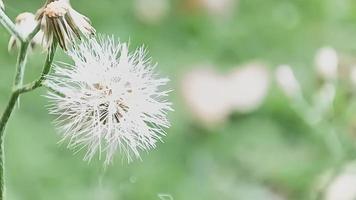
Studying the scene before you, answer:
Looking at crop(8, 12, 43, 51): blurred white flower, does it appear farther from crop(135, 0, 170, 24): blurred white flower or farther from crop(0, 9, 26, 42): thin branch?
crop(135, 0, 170, 24): blurred white flower

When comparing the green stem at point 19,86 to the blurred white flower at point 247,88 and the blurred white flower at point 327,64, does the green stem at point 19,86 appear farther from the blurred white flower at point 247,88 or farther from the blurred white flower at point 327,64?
the blurred white flower at point 247,88

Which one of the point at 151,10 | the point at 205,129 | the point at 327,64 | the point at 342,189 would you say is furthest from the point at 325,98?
the point at 151,10

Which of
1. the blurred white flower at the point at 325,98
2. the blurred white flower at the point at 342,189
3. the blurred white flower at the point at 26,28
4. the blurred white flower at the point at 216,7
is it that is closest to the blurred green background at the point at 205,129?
the blurred white flower at the point at 216,7

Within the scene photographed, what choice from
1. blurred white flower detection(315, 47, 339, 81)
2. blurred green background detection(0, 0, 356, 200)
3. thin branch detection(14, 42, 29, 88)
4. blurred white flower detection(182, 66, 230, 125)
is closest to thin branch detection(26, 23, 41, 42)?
thin branch detection(14, 42, 29, 88)

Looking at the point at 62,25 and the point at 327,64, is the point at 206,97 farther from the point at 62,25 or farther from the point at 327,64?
the point at 62,25

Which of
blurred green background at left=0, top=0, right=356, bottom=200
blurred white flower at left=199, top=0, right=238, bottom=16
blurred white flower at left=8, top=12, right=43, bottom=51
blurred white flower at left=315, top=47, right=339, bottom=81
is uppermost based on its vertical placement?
blurred white flower at left=199, top=0, right=238, bottom=16

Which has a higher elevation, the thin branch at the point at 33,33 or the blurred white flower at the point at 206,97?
the blurred white flower at the point at 206,97
